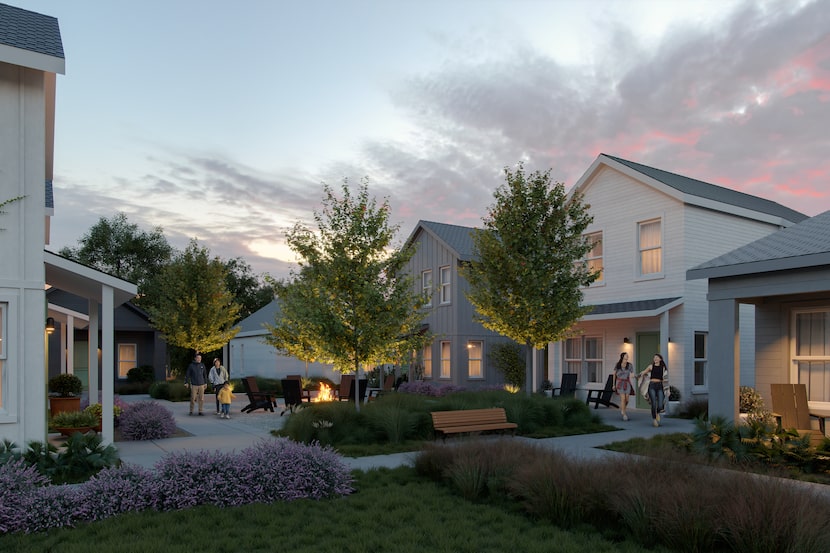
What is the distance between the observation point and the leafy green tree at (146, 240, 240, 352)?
88.1ft

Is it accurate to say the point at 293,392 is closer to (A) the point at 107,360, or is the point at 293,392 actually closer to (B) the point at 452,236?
(A) the point at 107,360

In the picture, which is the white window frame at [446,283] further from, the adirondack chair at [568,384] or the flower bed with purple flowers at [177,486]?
the flower bed with purple flowers at [177,486]

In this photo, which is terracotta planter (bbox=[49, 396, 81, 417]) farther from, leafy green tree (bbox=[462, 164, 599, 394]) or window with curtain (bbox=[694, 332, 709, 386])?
window with curtain (bbox=[694, 332, 709, 386])

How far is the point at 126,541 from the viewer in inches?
240

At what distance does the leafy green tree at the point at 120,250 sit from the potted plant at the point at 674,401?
44.6 metres

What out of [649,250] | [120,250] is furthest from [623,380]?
[120,250]

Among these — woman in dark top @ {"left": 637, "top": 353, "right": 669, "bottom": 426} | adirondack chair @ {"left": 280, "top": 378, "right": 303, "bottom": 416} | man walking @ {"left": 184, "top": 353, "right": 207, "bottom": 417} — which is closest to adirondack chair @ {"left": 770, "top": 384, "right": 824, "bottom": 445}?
woman in dark top @ {"left": 637, "top": 353, "right": 669, "bottom": 426}

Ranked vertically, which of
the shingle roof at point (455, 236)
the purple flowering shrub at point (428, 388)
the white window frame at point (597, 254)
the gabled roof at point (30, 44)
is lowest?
the purple flowering shrub at point (428, 388)

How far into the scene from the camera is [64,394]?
1568cm

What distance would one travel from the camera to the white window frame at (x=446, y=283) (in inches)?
1055

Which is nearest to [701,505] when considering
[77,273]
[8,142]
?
[77,273]

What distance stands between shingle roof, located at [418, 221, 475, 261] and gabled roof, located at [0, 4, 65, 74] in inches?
684

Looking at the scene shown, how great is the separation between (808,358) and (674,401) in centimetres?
591

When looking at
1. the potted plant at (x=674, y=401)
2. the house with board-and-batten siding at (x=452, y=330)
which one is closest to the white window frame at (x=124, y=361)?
the house with board-and-batten siding at (x=452, y=330)
